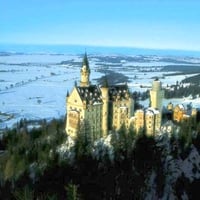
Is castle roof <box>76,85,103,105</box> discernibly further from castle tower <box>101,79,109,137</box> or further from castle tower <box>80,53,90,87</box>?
castle tower <box>80,53,90,87</box>

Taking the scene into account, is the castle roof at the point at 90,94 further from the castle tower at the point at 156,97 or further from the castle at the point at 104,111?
the castle tower at the point at 156,97

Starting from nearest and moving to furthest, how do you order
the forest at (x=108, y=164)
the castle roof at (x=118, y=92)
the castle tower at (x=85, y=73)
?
the forest at (x=108, y=164)
the castle roof at (x=118, y=92)
the castle tower at (x=85, y=73)

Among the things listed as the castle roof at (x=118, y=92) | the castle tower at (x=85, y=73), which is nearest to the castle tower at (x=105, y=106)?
the castle roof at (x=118, y=92)

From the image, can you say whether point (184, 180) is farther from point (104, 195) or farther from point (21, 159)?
point (21, 159)

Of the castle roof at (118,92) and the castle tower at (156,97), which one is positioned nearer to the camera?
the castle roof at (118,92)

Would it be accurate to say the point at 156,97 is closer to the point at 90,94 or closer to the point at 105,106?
the point at 105,106

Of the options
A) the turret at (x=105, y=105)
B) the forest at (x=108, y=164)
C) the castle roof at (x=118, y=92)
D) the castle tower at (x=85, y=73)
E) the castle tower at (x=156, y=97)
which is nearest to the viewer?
the forest at (x=108, y=164)

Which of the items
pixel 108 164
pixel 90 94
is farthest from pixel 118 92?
pixel 108 164

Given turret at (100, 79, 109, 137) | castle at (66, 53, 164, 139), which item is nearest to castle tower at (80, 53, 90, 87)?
castle at (66, 53, 164, 139)

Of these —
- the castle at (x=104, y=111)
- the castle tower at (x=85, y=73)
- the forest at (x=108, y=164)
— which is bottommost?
the forest at (x=108, y=164)
